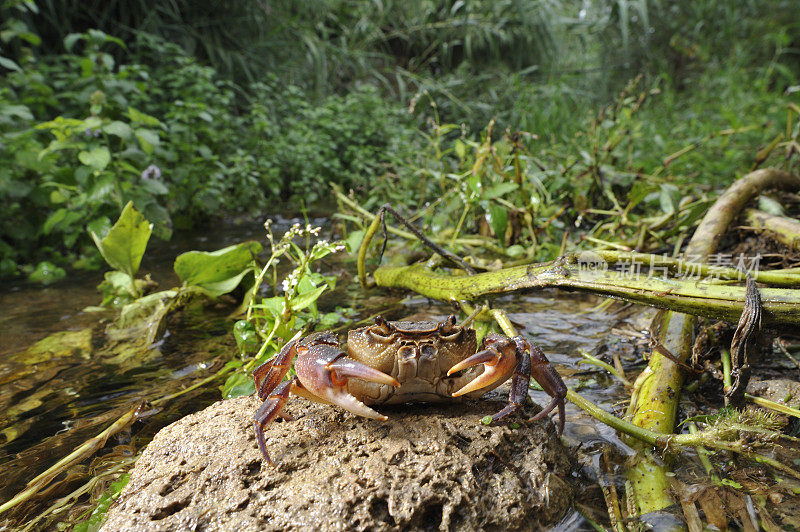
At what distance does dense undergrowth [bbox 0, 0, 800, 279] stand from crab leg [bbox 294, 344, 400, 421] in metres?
2.19

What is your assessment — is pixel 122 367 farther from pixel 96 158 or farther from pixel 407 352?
pixel 96 158

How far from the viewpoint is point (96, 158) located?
405 centimetres

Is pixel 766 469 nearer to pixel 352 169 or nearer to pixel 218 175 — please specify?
pixel 218 175

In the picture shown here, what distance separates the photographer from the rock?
4.43 ft

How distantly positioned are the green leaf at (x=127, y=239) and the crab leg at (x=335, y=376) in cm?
183

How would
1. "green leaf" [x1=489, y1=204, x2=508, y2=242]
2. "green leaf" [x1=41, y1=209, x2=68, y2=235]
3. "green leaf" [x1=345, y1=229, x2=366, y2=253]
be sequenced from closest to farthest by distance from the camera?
1. "green leaf" [x1=345, y1=229, x2=366, y2=253]
2. "green leaf" [x1=489, y1=204, x2=508, y2=242]
3. "green leaf" [x1=41, y1=209, x2=68, y2=235]

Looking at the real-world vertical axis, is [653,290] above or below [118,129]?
below

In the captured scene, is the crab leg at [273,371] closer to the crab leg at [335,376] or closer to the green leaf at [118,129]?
Result: the crab leg at [335,376]

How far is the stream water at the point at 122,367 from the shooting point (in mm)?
1870

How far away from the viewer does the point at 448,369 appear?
1.60 m

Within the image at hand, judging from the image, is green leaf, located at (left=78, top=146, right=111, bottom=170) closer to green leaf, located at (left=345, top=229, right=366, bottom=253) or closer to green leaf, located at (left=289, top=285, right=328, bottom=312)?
green leaf, located at (left=345, top=229, right=366, bottom=253)

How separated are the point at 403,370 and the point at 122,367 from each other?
1763 mm

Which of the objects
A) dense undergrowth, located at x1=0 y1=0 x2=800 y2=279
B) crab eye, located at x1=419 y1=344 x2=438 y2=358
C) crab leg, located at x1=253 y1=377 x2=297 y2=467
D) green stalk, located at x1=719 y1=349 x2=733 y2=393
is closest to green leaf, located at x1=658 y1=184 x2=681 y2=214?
dense undergrowth, located at x1=0 y1=0 x2=800 y2=279

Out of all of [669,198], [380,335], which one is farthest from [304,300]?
[669,198]
